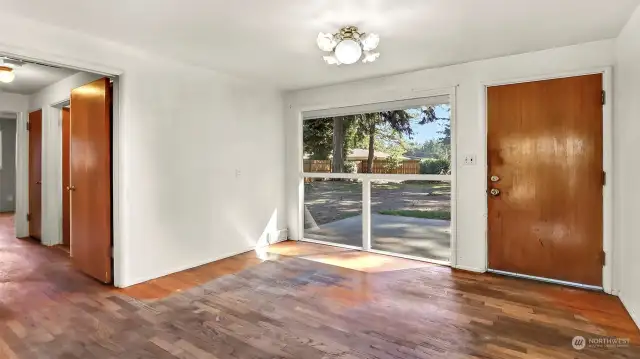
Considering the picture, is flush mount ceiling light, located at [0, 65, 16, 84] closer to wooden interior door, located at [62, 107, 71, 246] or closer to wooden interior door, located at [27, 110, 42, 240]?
wooden interior door, located at [62, 107, 71, 246]

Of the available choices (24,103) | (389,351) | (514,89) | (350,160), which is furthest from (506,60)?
(24,103)

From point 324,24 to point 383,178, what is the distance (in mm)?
2241

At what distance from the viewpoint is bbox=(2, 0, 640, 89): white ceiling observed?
2307mm

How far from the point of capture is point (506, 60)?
341cm

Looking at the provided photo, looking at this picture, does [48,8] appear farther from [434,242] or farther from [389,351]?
[434,242]

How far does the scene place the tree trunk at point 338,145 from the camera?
186 inches

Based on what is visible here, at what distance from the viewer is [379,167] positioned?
442 centimetres

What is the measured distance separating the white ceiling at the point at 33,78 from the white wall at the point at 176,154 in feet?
4.60

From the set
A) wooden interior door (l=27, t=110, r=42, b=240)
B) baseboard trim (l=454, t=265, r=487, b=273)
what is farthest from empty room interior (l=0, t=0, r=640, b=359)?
wooden interior door (l=27, t=110, r=42, b=240)

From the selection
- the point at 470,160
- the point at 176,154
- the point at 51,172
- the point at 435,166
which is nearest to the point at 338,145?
the point at 435,166

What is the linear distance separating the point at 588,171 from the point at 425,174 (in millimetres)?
1489

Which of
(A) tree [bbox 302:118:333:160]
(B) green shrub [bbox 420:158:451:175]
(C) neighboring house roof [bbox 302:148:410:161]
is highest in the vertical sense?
(A) tree [bbox 302:118:333:160]

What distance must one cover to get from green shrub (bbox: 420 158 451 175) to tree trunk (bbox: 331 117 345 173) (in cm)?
113

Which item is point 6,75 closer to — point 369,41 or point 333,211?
point 369,41
